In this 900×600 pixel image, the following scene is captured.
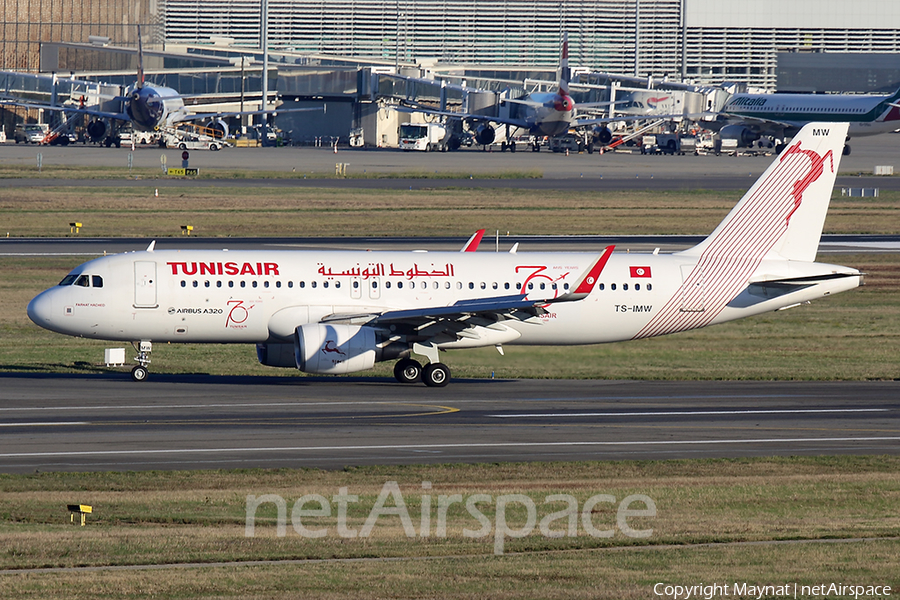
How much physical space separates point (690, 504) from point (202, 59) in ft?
553

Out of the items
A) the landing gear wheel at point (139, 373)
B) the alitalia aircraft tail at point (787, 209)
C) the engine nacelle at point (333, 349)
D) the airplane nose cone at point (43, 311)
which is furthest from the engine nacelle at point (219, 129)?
the engine nacelle at point (333, 349)

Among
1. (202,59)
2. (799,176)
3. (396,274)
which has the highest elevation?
(202,59)

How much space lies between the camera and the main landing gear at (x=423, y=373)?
122ft

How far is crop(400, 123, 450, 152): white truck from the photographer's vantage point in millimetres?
153375

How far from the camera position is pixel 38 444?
89.4ft

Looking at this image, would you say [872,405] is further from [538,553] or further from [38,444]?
[38,444]

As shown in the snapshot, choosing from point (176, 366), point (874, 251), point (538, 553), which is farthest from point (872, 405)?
point (874, 251)

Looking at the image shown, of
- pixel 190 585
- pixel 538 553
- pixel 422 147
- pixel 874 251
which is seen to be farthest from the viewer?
pixel 422 147

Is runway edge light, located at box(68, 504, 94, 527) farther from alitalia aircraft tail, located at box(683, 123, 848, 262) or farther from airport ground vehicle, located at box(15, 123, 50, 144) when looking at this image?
airport ground vehicle, located at box(15, 123, 50, 144)

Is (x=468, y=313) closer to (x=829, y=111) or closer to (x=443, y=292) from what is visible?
(x=443, y=292)

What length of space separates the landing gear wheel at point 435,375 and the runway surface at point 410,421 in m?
0.52

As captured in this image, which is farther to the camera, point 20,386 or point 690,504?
point 20,386

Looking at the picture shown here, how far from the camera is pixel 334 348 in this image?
35.2 m

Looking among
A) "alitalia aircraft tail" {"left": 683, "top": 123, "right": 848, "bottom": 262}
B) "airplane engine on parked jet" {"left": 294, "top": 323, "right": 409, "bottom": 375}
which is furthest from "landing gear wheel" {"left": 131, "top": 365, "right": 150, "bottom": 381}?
"alitalia aircraft tail" {"left": 683, "top": 123, "right": 848, "bottom": 262}
